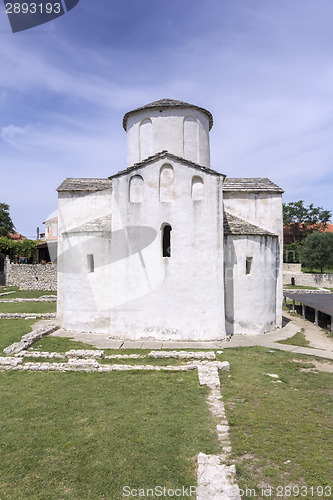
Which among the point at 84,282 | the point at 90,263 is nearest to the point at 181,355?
the point at 84,282

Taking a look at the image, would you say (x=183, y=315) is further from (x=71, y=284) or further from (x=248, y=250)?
(x=71, y=284)

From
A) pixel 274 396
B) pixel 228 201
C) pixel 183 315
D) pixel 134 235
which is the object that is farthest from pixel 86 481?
pixel 228 201

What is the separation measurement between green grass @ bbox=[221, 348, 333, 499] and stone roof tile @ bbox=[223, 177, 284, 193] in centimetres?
795

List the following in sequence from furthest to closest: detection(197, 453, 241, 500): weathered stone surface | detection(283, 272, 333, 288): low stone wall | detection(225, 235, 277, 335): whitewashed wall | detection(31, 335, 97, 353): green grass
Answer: detection(283, 272, 333, 288): low stone wall
detection(225, 235, 277, 335): whitewashed wall
detection(31, 335, 97, 353): green grass
detection(197, 453, 241, 500): weathered stone surface

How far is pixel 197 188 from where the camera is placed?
1271cm

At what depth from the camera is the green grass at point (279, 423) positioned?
484 cm

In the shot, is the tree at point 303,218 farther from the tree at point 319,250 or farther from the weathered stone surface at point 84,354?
the weathered stone surface at point 84,354

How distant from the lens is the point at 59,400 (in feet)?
24.2

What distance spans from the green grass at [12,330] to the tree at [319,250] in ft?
114

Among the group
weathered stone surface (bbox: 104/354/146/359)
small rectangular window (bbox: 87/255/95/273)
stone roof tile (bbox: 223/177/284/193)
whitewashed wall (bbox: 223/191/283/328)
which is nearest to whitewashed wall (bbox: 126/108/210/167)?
stone roof tile (bbox: 223/177/284/193)

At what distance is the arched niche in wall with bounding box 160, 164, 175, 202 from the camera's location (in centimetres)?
1280

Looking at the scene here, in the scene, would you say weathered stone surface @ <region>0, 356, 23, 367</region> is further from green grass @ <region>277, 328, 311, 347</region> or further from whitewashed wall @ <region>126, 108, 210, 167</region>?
whitewashed wall @ <region>126, 108, 210, 167</region>

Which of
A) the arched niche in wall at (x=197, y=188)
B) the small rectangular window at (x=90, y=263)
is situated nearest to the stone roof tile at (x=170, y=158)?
the arched niche in wall at (x=197, y=188)

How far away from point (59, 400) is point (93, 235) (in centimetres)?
788
